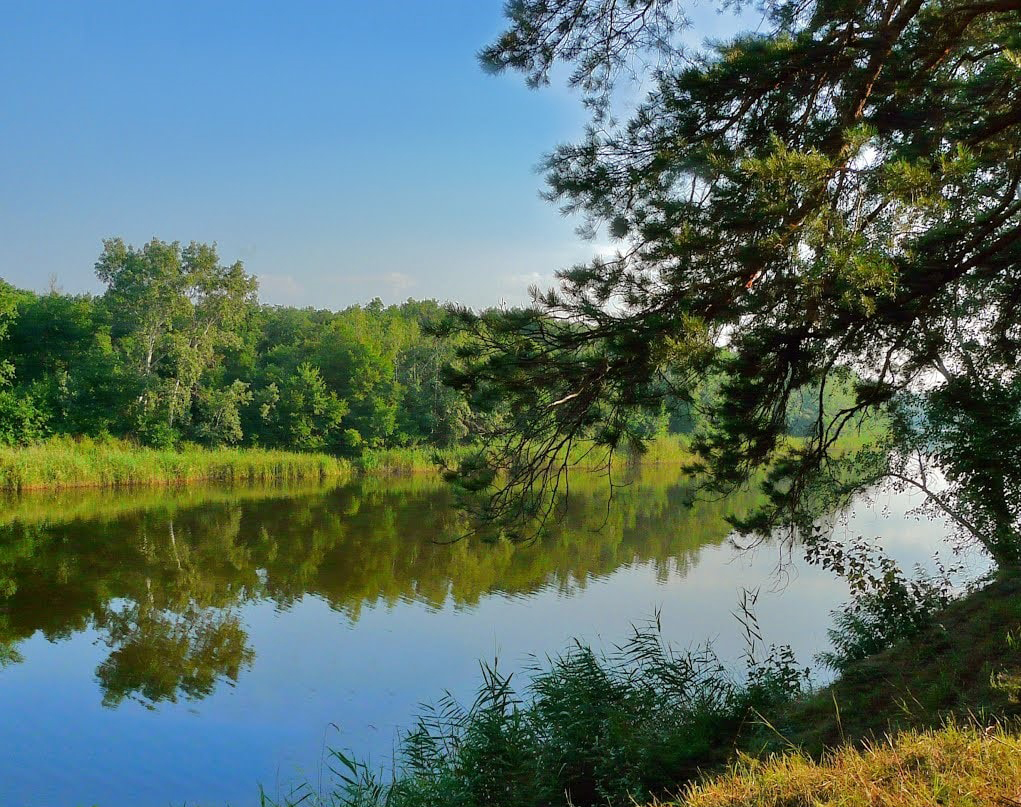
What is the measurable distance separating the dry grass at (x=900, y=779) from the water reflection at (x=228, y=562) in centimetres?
363

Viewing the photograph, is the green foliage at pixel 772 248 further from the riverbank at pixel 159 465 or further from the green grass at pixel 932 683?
the riverbank at pixel 159 465

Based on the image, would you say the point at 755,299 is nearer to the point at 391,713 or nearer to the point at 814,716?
the point at 814,716

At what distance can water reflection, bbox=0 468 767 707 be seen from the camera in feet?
29.1

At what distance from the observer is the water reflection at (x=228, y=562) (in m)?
8.88

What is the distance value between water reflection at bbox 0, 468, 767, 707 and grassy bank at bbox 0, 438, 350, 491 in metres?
1.12

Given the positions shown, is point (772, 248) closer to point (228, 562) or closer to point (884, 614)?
point (884, 614)

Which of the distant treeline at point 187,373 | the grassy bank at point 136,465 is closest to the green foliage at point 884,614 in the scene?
the distant treeline at point 187,373

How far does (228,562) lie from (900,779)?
13.2 m

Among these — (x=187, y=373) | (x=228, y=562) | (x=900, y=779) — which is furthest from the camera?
(x=187, y=373)

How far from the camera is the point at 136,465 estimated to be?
2189 centimetres

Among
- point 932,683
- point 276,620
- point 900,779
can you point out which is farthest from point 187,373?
point 900,779

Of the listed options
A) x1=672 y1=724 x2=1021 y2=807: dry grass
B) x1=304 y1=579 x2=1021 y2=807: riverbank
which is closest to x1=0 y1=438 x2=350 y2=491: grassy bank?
x1=304 y1=579 x2=1021 y2=807: riverbank

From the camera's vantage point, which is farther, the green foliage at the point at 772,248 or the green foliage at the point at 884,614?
the green foliage at the point at 884,614

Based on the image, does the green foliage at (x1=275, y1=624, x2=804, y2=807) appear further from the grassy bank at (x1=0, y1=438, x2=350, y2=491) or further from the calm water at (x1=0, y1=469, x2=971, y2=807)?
the grassy bank at (x1=0, y1=438, x2=350, y2=491)
